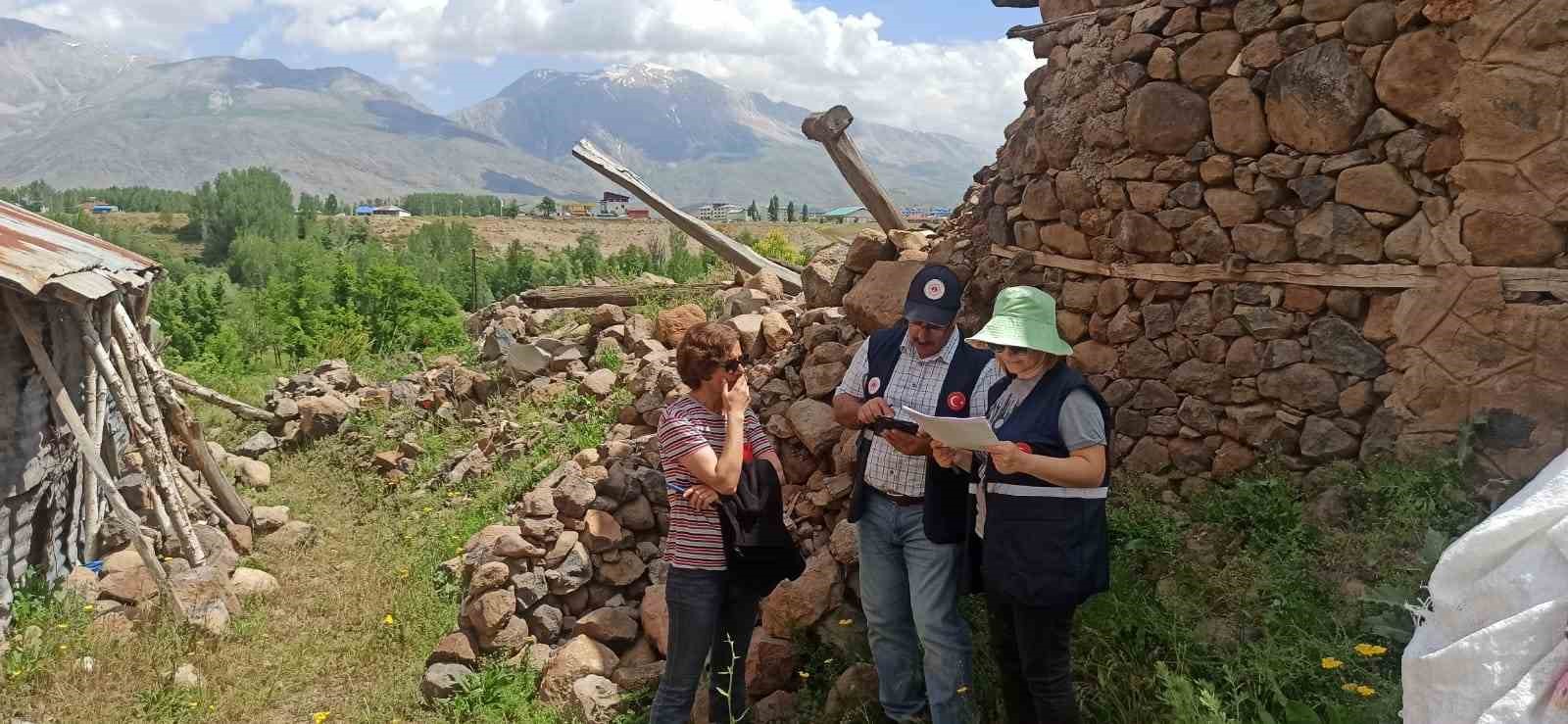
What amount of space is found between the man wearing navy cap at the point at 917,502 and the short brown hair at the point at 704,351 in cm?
57

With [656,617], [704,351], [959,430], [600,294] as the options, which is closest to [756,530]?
[704,351]

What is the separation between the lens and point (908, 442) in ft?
12.1

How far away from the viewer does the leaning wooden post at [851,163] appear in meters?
7.73

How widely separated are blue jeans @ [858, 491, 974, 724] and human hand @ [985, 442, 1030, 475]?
58cm

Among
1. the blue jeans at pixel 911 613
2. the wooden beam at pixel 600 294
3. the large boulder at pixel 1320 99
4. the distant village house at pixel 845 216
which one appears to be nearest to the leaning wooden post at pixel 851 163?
the distant village house at pixel 845 216

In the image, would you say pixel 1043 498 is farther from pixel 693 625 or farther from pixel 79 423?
pixel 79 423

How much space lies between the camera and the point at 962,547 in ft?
12.3

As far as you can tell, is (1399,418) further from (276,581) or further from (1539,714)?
(276,581)

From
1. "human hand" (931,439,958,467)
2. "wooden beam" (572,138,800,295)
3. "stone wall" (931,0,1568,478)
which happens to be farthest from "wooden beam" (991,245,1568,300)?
"wooden beam" (572,138,800,295)

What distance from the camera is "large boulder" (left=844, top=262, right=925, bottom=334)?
253 inches

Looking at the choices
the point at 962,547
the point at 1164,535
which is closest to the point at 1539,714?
the point at 962,547

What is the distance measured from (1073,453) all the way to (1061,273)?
8.98ft

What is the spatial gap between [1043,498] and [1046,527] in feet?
0.31

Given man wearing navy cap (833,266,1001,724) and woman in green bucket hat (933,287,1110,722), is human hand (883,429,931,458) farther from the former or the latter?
woman in green bucket hat (933,287,1110,722)
